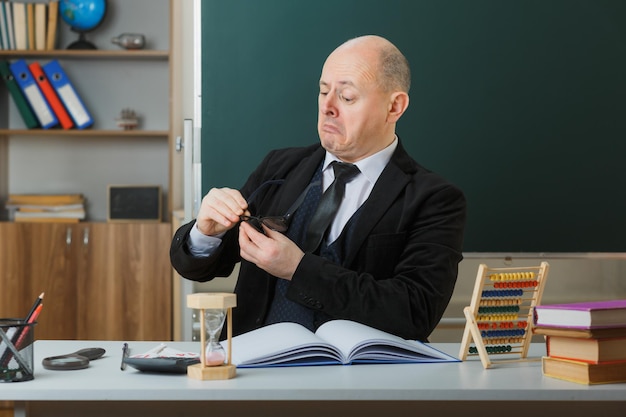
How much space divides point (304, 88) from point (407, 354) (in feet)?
5.88

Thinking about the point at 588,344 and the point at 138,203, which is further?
the point at 138,203

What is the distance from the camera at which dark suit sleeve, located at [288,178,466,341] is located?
5.94ft

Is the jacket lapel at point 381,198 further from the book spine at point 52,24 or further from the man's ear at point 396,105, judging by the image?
the book spine at point 52,24

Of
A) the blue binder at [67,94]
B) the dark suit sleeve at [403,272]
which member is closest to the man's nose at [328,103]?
the dark suit sleeve at [403,272]

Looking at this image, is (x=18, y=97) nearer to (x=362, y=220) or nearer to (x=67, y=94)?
(x=67, y=94)

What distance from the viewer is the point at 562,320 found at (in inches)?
58.6

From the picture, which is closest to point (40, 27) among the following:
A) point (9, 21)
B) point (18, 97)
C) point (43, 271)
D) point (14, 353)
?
point (9, 21)

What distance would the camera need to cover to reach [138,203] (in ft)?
15.2

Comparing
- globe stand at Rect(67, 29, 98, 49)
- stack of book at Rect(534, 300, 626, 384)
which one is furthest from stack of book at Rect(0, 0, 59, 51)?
stack of book at Rect(534, 300, 626, 384)

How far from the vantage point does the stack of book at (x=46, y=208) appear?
15.0 feet

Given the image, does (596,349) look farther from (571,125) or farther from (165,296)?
(165,296)

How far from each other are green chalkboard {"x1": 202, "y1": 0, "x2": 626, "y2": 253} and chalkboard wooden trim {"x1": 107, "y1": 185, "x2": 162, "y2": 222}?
1.50 m

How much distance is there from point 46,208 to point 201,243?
2.84 metres

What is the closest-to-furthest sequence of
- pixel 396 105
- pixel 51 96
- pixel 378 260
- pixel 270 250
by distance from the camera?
1. pixel 270 250
2. pixel 378 260
3. pixel 396 105
4. pixel 51 96
